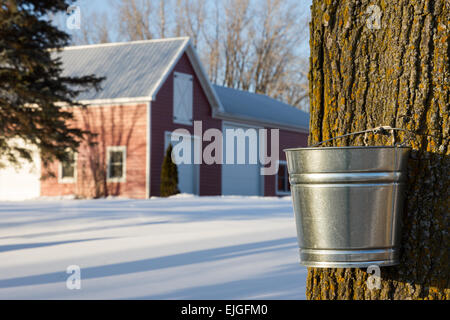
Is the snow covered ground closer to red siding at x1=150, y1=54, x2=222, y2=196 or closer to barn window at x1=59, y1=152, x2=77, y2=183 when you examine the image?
red siding at x1=150, y1=54, x2=222, y2=196

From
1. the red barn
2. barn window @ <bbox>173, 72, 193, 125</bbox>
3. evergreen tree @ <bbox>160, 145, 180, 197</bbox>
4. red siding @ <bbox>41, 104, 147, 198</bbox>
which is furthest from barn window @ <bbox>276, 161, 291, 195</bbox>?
red siding @ <bbox>41, 104, 147, 198</bbox>

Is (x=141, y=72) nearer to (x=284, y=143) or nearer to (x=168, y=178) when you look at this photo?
(x=168, y=178)

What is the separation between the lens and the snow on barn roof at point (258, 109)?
24422 mm

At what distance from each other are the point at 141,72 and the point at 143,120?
5.85 ft

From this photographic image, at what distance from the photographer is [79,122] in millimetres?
21547

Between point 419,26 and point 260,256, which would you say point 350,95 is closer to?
point 419,26

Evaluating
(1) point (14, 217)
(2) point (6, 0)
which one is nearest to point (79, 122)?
(2) point (6, 0)

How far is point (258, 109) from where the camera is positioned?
2605 cm

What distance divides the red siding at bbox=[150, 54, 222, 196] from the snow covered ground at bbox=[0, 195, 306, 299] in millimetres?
7762

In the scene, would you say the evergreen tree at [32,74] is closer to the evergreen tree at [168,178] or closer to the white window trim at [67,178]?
the evergreen tree at [168,178]

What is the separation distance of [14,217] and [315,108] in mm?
9789

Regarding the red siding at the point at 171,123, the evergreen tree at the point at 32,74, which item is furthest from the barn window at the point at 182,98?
the evergreen tree at the point at 32,74

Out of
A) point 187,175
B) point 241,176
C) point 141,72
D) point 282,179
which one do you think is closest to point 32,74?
point 141,72

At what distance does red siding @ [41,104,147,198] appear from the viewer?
20.5 m
